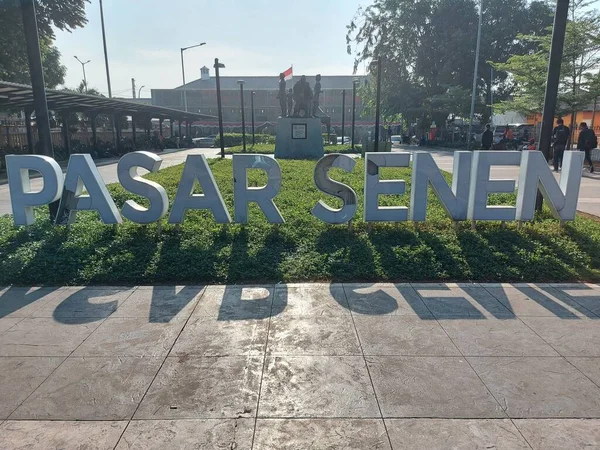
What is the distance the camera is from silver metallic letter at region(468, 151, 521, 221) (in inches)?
277

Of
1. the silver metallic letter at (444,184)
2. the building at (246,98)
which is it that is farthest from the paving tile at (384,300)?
the building at (246,98)

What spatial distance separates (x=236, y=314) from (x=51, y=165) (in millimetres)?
4323

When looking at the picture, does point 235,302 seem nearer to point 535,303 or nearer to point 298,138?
point 535,303

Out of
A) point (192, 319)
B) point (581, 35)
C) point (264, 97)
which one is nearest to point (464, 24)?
point (581, 35)

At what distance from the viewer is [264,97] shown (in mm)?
76812

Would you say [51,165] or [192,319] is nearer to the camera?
[192,319]

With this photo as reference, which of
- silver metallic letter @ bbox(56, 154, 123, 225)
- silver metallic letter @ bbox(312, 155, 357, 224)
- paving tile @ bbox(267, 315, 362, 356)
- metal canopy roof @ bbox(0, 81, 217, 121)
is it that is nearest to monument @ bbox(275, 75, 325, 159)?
metal canopy roof @ bbox(0, 81, 217, 121)

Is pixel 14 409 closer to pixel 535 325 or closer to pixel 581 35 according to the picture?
Result: pixel 535 325

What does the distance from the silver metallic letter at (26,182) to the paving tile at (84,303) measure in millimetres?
2174

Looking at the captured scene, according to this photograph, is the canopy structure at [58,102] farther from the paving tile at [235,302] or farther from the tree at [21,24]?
the paving tile at [235,302]

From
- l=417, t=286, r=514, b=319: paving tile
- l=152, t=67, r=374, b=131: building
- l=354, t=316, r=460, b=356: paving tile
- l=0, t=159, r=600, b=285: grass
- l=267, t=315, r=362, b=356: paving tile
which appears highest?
l=152, t=67, r=374, b=131: building

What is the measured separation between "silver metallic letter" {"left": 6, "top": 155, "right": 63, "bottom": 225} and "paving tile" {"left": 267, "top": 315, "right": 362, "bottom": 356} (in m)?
4.57

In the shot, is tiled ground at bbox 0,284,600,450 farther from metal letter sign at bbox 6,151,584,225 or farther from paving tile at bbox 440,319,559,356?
metal letter sign at bbox 6,151,584,225

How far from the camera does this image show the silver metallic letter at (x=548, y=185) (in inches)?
277
